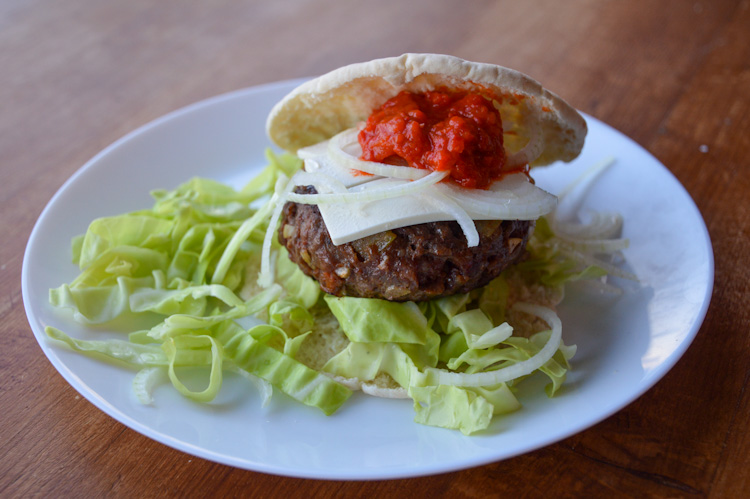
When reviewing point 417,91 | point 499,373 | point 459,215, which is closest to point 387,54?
point 417,91

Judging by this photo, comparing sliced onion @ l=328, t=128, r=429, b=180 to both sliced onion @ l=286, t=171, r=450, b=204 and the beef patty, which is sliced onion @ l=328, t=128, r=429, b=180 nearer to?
sliced onion @ l=286, t=171, r=450, b=204

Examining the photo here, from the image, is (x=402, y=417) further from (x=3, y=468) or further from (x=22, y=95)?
(x=22, y=95)

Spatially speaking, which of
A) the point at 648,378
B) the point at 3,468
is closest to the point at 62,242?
the point at 3,468

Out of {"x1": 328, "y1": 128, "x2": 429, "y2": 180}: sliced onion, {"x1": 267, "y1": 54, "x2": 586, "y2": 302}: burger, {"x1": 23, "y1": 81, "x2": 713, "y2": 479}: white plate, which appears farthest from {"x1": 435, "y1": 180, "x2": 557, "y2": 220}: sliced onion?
{"x1": 23, "y1": 81, "x2": 713, "y2": 479}: white plate

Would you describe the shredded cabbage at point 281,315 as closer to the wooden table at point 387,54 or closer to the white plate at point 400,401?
the white plate at point 400,401

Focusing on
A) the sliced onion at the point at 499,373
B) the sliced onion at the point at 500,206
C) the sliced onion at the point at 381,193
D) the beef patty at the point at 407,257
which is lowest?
the sliced onion at the point at 499,373

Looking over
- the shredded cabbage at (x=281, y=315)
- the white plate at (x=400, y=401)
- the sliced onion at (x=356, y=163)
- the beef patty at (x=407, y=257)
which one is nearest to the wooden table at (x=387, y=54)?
the white plate at (x=400, y=401)

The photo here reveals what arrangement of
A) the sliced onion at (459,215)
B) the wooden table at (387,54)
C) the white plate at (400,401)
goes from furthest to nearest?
the sliced onion at (459,215) → the wooden table at (387,54) → the white plate at (400,401)
